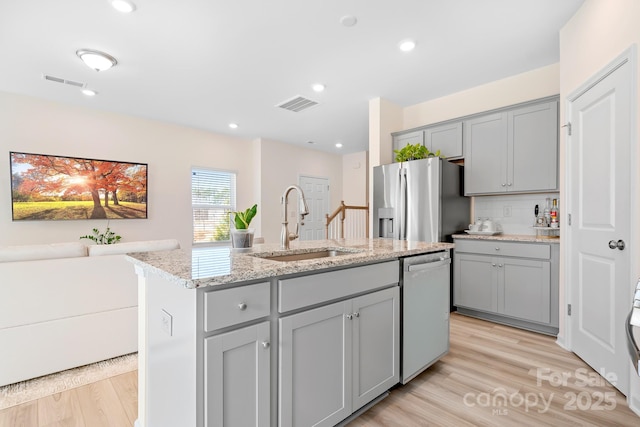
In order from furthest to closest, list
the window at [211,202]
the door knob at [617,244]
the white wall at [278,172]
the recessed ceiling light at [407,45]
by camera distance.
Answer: the white wall at [278,172] → the window at [211,202] → the recessed ceiling light at [407,45] → the door knob at [617,244]

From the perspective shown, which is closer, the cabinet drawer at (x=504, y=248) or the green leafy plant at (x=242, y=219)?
the green leafy plant at (x=242, y=219)

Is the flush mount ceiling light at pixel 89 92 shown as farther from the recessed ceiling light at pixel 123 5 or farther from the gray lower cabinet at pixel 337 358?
the gray lower cabinet at pixel 337 358

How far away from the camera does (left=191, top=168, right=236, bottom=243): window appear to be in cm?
565

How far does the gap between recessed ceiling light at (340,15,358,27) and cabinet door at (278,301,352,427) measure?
7.35 feet

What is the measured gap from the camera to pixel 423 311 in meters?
2.12

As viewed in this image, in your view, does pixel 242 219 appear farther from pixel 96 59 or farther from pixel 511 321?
pixel 511 321

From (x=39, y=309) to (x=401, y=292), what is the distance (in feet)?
8.20

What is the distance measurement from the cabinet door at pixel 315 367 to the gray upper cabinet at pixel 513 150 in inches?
110

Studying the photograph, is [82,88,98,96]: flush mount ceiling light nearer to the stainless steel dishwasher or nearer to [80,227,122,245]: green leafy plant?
[80,227,122,245]: green leafy plant

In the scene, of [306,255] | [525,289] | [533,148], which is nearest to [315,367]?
[306,255]

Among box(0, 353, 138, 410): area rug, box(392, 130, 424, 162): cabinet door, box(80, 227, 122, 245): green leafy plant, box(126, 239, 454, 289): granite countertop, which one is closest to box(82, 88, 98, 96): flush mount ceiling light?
box(80, 227, 122, 245): green leafy plant

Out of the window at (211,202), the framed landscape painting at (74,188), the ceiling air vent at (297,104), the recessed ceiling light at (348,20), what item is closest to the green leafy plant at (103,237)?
the framed landscape painting at (74,188)

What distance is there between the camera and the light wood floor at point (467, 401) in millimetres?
1726

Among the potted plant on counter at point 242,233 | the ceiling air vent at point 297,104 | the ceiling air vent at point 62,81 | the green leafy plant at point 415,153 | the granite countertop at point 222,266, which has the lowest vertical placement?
the granite countertop at point 222,266
